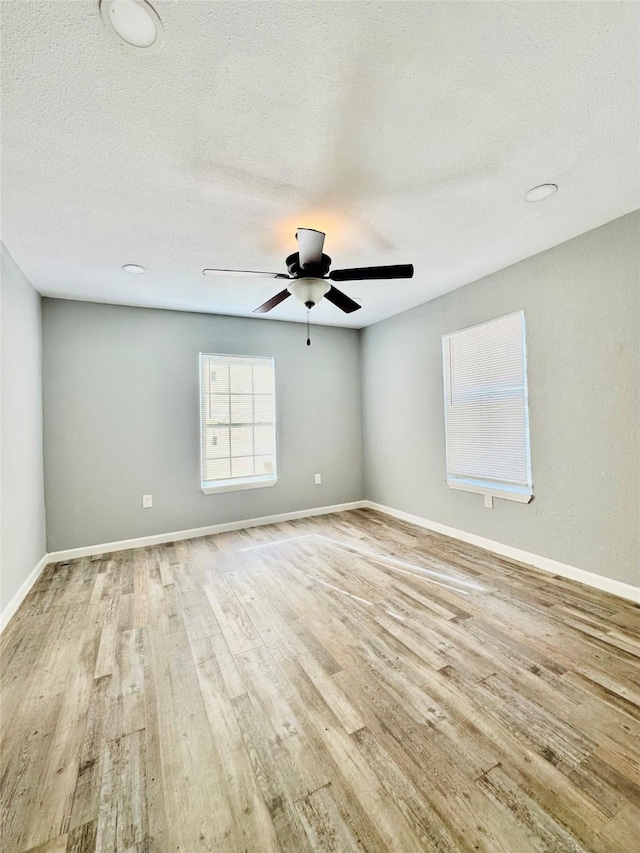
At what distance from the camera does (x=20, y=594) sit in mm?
2588

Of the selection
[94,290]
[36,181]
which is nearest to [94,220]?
[36,181]

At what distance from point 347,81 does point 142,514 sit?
12.8ft

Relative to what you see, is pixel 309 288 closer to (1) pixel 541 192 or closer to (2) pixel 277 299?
(2) pixel 277 299

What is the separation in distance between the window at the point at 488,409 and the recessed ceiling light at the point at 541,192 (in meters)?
1.08

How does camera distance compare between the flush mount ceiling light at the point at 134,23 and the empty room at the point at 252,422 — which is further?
the empty room at the point at 252,422

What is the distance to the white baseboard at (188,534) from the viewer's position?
349 cm

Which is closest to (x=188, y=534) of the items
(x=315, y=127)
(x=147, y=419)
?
(x=147, y=419)

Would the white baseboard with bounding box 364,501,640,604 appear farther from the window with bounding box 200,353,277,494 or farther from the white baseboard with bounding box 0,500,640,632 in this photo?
the window with bounding box 200,353,277,494

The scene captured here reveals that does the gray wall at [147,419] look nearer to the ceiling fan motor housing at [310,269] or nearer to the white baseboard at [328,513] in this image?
the white baseboard at [328,513]

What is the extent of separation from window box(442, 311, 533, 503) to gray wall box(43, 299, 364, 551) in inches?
71.0

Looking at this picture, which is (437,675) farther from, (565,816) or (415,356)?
(415,356)

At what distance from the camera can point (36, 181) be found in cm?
183

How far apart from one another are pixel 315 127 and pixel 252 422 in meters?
3.23

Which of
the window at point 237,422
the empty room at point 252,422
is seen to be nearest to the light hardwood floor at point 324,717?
the empty room at point 252,422
